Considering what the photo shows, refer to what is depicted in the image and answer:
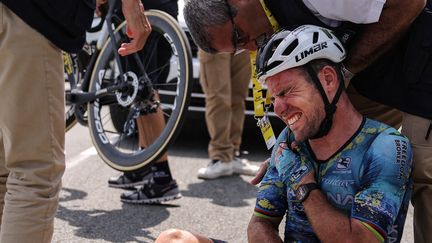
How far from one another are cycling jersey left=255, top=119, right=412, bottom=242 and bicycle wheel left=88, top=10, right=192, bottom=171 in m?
1.28

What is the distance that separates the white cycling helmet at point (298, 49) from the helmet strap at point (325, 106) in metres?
0.04

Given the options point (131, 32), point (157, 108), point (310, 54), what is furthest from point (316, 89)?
point (157, 108)

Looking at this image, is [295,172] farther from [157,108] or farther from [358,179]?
[157,108]

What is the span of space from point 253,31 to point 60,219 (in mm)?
1823

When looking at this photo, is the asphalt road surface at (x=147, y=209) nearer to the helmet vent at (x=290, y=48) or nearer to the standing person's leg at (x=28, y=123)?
the standing person's leg at (x=28, y=123)

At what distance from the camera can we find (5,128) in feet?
8.14

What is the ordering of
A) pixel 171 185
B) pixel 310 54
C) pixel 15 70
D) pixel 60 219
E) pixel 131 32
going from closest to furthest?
pixel 310 54 → pixel 15 70 → pixel 131 32 → pixel 60 219 → pixel 171 185

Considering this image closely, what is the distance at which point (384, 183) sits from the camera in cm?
218

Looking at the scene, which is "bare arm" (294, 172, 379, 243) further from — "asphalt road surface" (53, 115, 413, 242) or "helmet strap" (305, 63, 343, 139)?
"asphalt road surface" (53, 115, 413, 242)

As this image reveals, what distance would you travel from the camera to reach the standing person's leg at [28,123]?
2445 mm

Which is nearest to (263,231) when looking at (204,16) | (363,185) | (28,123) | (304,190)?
(304,190)

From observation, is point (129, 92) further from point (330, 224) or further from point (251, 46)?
point (330, 224)

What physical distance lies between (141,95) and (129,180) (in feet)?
2.76

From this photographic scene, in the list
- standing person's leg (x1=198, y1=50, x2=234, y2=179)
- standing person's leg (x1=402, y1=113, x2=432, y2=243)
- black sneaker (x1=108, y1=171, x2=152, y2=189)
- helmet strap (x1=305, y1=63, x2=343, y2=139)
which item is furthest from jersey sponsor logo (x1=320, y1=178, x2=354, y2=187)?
standing person's leg (x1=198, y1=50, x2=234, y2=179)
